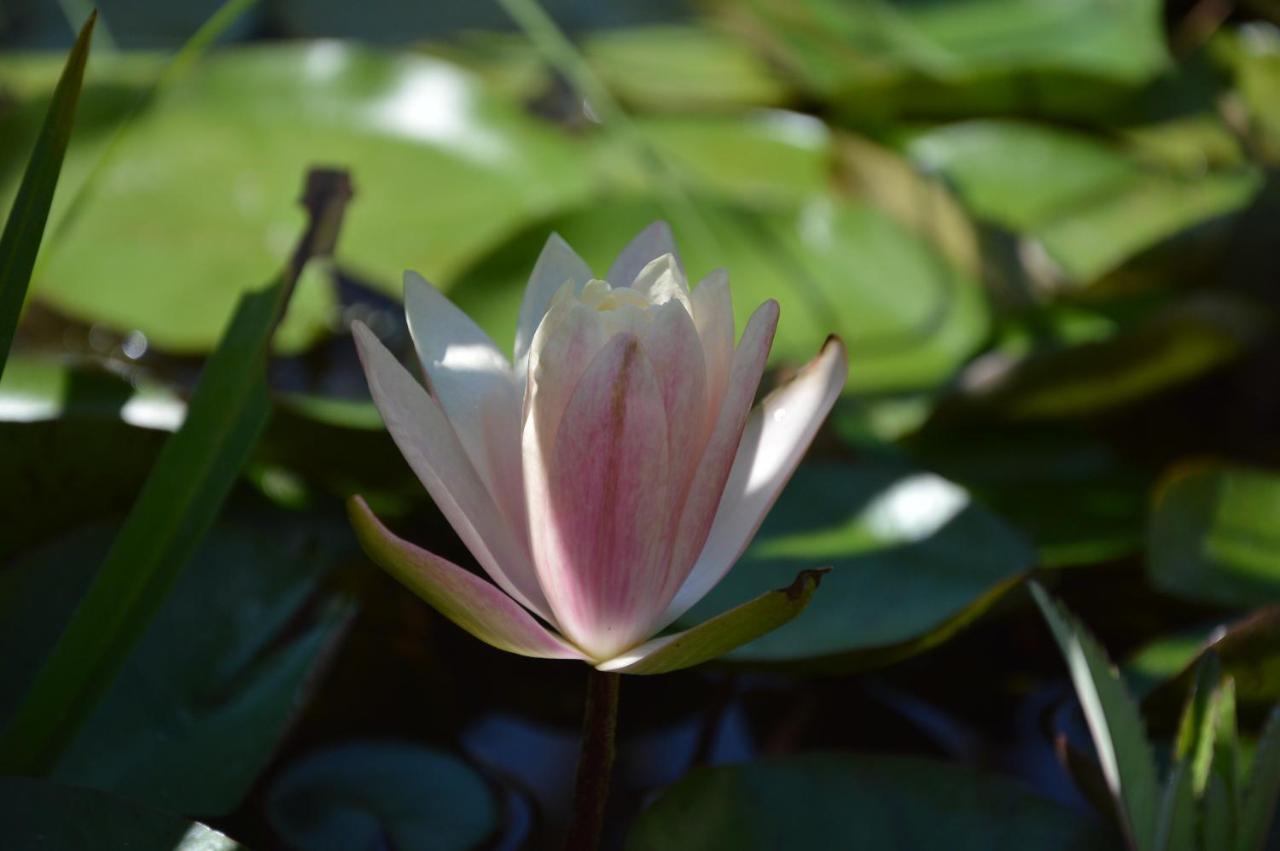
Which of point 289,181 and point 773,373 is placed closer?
point 773,373

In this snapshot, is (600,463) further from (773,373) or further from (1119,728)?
(773,373)

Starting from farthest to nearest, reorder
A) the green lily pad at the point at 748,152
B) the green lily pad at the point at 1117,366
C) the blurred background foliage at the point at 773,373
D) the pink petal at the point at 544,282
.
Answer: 1. the green lily pad at the point at 748,152
2. the green lily pad at the point at 1117,366
3. the blurred background foliage at the point at 773,373
4. the pink petal at the point at 544,282

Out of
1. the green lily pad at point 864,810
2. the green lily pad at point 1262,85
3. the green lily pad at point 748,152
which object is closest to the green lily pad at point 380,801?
the green lily pad at point 864,810

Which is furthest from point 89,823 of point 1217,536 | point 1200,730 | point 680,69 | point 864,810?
point 680,69

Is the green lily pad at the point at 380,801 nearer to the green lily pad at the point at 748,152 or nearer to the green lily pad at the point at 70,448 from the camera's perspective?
the green lily pad at the point at 70,448

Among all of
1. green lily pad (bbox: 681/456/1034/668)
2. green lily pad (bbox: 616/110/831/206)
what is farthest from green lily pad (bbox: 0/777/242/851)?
green lily pad (bbox: 616/110/831/206)

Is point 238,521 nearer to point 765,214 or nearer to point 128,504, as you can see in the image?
point 128,504

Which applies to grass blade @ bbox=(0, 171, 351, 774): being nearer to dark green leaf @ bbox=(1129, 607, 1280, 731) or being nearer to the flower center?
the flower center
